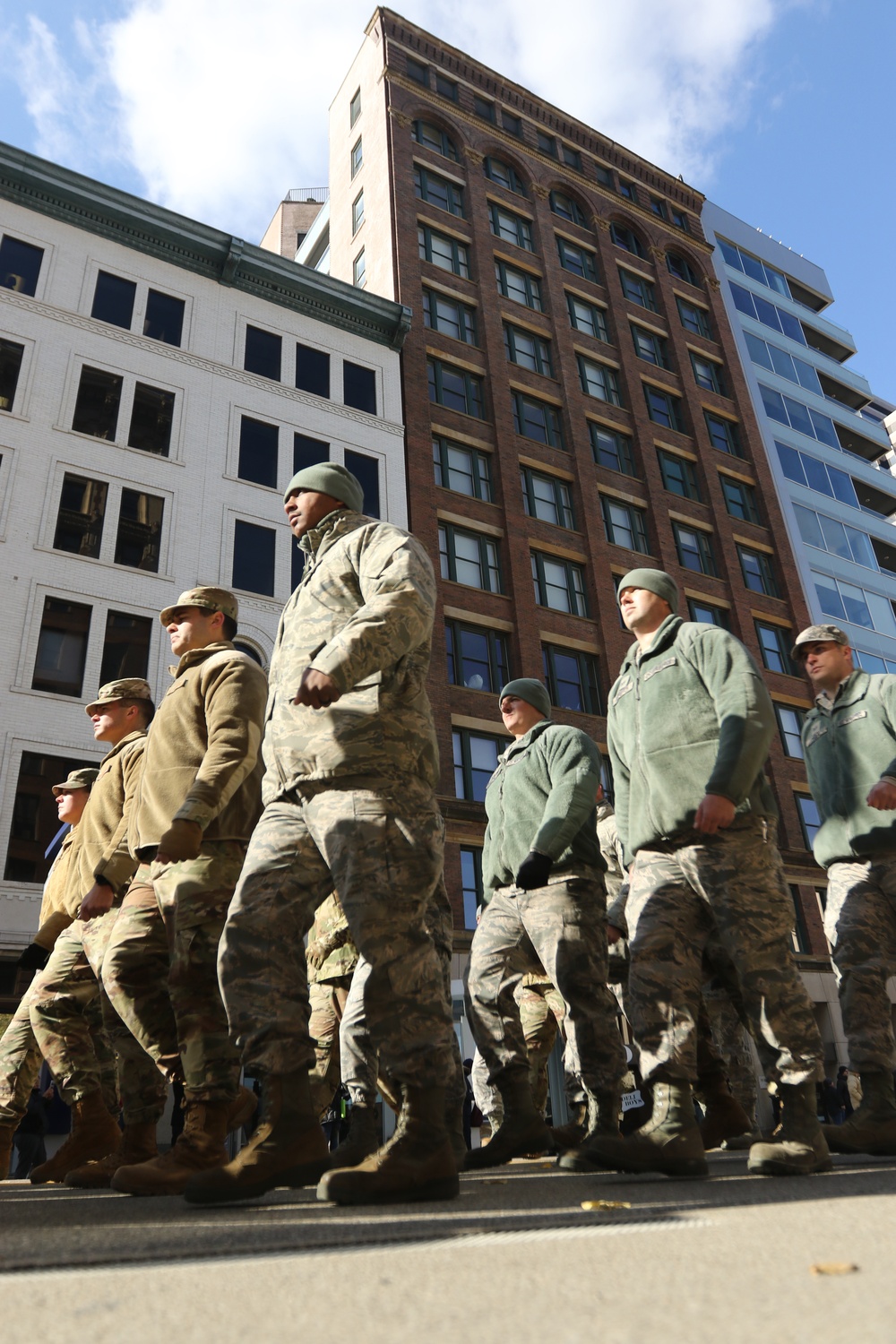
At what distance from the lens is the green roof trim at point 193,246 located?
21453mm

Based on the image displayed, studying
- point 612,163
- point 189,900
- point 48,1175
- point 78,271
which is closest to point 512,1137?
point 189,900

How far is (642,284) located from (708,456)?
7.56 meters

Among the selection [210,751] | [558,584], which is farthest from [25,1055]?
[558,584]

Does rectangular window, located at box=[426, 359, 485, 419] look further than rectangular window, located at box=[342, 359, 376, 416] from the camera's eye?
Yes

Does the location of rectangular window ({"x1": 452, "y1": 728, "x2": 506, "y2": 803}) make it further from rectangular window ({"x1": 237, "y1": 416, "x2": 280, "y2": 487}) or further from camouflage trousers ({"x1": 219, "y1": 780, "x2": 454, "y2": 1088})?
camouflage trousers ({"x1": 219, "y1": 780, "x2": 454, "y2": 1088})

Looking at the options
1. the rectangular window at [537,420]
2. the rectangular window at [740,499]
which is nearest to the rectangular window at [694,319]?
the rectangular window at [740,499]

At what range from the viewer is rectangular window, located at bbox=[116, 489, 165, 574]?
19578mm

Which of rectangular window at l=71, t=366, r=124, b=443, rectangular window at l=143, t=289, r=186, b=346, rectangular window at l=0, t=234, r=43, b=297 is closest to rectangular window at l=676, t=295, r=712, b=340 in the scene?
rectangular window at l=143, t=289, r=186, b=346

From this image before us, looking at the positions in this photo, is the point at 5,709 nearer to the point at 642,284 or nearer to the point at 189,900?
the point at 189,900

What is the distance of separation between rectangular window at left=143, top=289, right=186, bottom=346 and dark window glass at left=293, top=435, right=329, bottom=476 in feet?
11.5

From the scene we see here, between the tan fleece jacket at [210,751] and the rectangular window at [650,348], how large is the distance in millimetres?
31057

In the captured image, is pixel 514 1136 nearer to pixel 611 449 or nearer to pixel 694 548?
pixel 611 449

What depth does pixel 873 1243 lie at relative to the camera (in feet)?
6.04

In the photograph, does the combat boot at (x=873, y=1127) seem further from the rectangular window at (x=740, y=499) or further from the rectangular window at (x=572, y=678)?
the rectangular window at (x=740, y=499)
